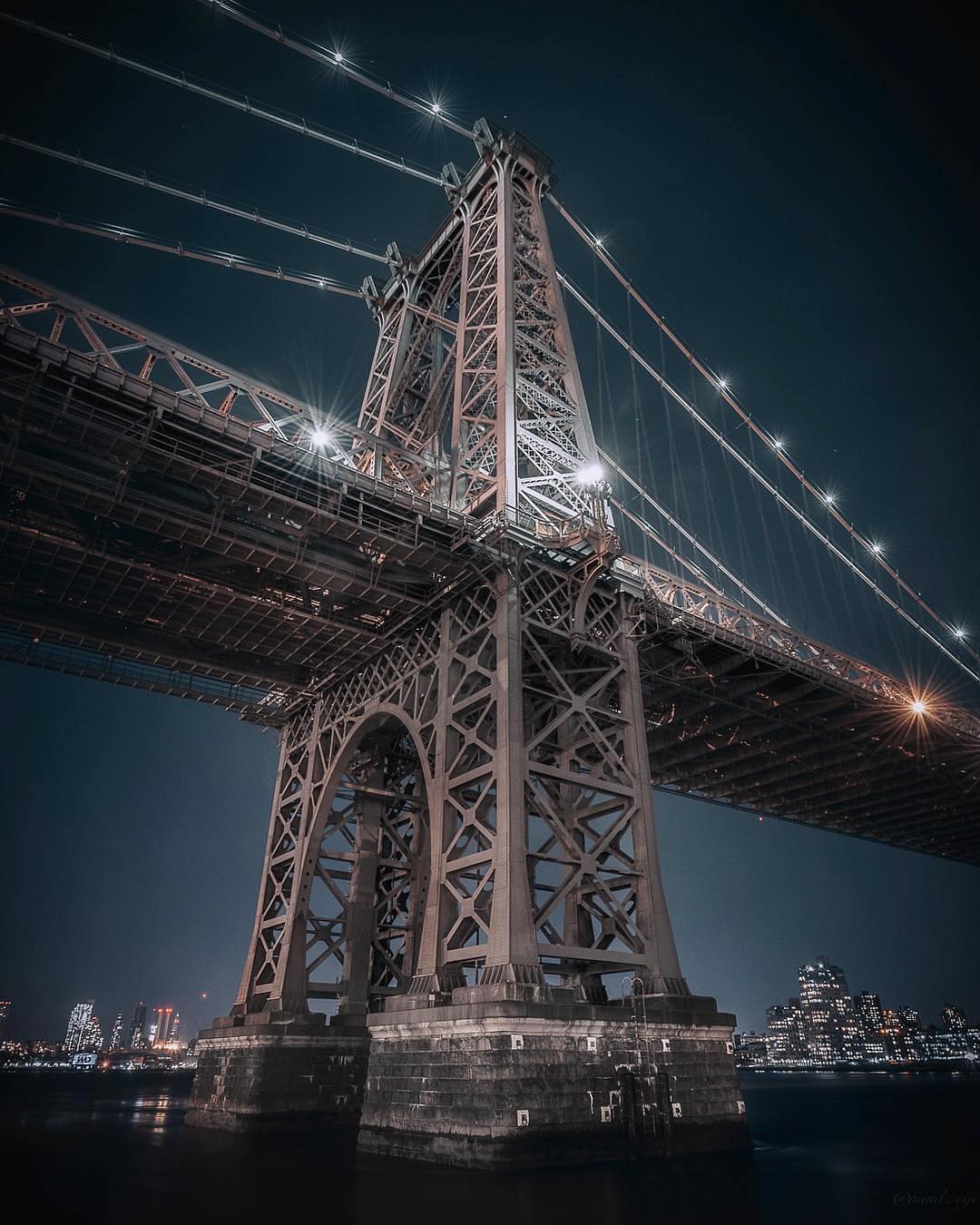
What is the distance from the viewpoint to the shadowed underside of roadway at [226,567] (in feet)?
70.5

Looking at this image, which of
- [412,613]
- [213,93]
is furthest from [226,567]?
[213,93]

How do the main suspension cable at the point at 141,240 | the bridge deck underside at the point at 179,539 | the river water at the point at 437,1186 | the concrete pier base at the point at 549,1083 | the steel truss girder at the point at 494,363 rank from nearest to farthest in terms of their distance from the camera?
the river water at the point at 437,1186 < the concrete pier base at the point at 549,1083 < the bridge deck underside at the point at 179,539 < the main suspension cable at the point at 141,240 < the steel truss girder at the point at 494,363

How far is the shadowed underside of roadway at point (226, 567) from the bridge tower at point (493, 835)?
4.13 ft

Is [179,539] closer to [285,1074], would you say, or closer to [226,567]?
[226,567]

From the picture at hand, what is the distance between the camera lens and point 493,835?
21453 millimetres

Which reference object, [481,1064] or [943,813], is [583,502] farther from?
[943,813]

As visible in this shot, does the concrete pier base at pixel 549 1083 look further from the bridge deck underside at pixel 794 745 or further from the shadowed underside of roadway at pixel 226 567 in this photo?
the bridge deck underside at pixel 794 745

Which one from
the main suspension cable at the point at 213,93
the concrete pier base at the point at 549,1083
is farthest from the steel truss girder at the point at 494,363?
the concrete pier base at the point at 549,1083

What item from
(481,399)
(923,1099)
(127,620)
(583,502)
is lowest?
(923,1099)

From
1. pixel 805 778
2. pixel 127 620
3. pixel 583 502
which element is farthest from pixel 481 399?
pixel 805 778

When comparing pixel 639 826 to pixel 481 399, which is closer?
pixel 639 826

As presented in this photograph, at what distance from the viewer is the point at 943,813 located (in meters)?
62.3

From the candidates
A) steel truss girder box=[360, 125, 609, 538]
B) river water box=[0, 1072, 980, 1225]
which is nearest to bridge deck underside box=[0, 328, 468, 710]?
steel truss girder box=[360, 125, 609, 538]

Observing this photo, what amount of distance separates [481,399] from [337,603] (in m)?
10.2
